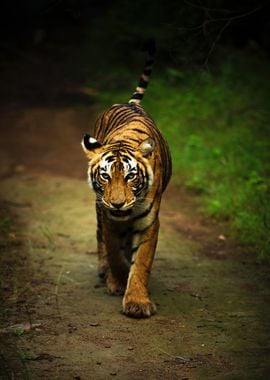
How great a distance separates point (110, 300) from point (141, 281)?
0.39 m

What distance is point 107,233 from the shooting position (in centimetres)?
524

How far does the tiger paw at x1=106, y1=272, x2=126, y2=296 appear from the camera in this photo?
538 centimetres

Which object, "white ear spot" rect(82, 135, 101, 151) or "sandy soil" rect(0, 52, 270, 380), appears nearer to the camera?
"sandy soil" rect(0, 52, 270, 380)

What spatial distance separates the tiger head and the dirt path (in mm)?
752

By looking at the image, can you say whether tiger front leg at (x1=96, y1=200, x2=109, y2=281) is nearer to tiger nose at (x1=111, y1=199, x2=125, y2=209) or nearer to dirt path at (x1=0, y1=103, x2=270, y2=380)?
dirt path at (x1=0, y1=103, x2=270, y2=380)

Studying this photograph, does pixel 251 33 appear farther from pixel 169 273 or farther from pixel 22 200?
pixel 169 273

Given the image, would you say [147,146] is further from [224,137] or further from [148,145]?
[224,137]

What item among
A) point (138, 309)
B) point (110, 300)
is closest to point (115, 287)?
point (110, 300)

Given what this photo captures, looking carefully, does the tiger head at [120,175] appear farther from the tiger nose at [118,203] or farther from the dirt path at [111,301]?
the dirt path at [111,301]

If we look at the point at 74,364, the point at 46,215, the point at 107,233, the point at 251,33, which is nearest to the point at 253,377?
the point at 74,364

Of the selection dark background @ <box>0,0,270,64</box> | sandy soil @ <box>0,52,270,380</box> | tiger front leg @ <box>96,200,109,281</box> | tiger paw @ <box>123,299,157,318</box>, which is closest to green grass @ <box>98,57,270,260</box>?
sandy soil @ <box>0,52,270,380</box>

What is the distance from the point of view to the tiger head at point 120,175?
4.81 m

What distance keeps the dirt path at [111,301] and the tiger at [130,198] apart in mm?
175

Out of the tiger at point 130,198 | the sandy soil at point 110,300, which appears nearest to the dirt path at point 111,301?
the sandy soil at point 110,300
